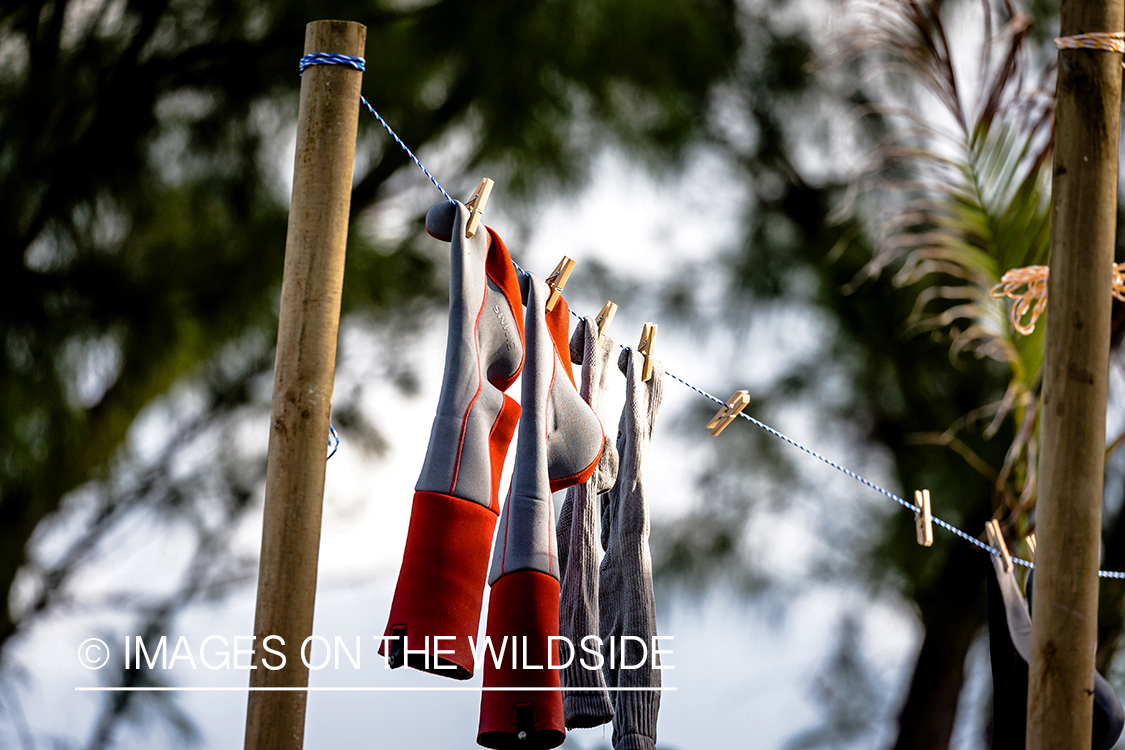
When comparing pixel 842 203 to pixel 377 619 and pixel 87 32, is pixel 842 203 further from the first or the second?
pixel 87 32

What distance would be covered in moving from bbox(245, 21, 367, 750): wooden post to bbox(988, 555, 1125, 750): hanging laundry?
2.95 ft

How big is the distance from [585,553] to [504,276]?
0.29m

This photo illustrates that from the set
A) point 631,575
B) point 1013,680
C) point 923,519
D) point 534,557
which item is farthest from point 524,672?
point 1013,680

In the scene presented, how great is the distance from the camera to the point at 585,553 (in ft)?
3.65

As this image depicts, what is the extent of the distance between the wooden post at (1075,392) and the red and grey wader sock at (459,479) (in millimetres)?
537

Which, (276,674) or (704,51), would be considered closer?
(276,674)

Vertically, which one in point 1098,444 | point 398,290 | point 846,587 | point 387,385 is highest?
→ point 398,290

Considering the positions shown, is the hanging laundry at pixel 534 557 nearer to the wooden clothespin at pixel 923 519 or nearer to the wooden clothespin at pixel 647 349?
the wooden clothespin at pixel 647 349

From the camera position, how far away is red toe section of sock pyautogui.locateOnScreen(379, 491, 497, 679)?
0.89m

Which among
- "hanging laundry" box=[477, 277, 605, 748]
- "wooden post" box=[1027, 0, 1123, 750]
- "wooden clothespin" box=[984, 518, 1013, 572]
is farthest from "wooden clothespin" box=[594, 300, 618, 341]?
"wooden clothespin" box=[984, 518, 1013, 572]

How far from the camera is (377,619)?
2297 mm

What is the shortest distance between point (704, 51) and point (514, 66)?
0.48 m

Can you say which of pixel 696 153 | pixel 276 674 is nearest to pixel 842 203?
pixel 696 153

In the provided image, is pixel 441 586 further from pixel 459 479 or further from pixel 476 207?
pixel 476 207
